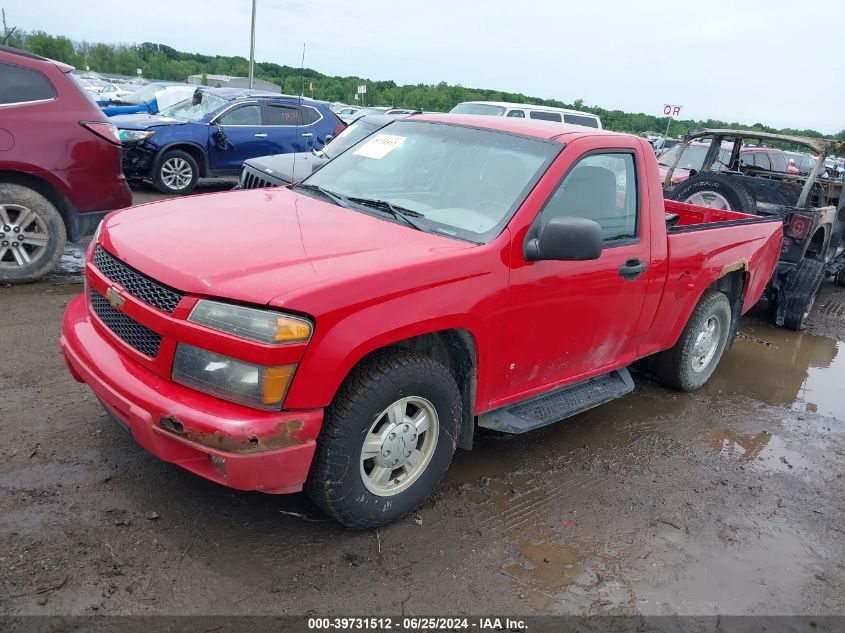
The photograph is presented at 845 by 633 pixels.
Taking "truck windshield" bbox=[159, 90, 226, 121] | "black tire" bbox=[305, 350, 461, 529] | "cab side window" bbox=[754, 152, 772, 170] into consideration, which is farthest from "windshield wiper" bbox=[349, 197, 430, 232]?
"cab side window" bbox=[754, 152, 772, 170]

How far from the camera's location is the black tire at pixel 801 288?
23.6ft

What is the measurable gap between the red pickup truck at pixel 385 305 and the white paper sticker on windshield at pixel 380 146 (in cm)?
2

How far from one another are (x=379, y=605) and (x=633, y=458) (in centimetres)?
215

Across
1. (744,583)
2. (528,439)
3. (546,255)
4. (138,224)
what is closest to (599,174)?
(546,255)

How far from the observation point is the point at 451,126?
411 centimetres

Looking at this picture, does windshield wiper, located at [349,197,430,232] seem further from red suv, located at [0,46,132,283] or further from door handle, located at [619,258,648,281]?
red suv, located at [0,46,132,283]

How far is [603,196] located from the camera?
3949 mm

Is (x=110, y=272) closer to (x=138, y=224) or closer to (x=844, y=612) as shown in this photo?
(x=138, y=224)

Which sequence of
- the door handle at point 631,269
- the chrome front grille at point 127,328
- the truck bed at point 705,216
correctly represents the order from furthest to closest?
the truck bed at point 705,216, the door handle at point 631,269, the chrome front grille at point 127,328

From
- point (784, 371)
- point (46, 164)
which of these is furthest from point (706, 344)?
point (46, 164)

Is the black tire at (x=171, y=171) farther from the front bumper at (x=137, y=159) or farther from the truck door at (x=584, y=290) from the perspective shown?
the truck door at (x=584, y=290)

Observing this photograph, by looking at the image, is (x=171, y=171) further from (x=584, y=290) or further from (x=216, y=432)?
(x=216, y=432)

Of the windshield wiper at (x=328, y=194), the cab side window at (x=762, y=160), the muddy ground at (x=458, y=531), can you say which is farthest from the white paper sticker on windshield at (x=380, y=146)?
the cab side window at (x=762, y=160)

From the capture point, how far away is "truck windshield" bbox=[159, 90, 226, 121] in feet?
38.2
